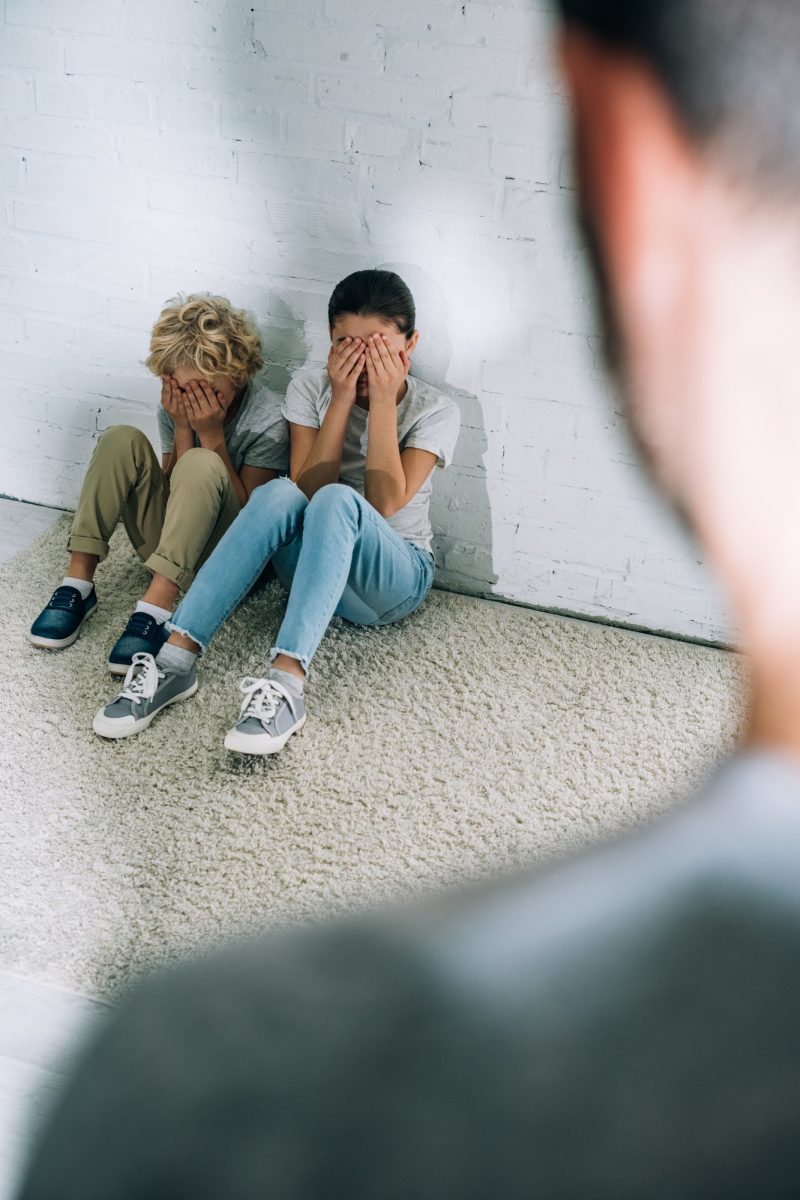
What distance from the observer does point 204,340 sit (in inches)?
71.7

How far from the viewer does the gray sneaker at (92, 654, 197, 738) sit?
1618 mm

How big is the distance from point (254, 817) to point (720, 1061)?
4.64 feet

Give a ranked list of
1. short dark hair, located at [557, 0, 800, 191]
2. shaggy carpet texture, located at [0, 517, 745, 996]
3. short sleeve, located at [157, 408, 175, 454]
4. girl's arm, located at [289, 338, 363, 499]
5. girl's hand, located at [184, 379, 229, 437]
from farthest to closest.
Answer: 1. short sleeve, located at [157, 408, 175, 454]
2. girl's hand, located at [184, 379, 229, 437]
3. girl's arm, located at [289, 338, 363, 499]
4. shaggy carpet texture, located at [0, 517, 745, 996]
5. short dark hair, located at [557, 0, 800, 191]

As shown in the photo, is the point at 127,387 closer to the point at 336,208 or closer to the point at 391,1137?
the point at 336,208

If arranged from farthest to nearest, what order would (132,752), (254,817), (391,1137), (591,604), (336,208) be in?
1. (591,604)
2. (336,208)
3. (132,752)
4. (254,817)
5. (391,1137)

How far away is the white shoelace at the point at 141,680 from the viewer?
5.40 feet

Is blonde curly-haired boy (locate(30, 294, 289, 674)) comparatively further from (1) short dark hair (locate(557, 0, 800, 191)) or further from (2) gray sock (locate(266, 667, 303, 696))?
(1) short dark hair (locate(557, 0, 800, 191))

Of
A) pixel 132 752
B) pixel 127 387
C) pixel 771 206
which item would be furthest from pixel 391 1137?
pixel 127 387

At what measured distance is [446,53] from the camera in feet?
5.34

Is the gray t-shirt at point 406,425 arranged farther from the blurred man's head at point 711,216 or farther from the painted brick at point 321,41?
the blurred man's head at point 711,216

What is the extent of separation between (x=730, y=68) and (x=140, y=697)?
1591 mm

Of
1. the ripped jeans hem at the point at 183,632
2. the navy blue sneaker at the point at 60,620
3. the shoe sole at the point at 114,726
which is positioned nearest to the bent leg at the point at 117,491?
the navy blue sneaker at the point at 60,620

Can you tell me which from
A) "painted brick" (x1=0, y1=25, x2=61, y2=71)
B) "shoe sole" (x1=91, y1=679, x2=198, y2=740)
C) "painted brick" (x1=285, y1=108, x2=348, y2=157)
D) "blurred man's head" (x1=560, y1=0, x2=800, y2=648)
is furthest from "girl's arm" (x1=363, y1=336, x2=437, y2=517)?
"blurred man's head" (x1=560, y1=0, x2=800, y2=648)

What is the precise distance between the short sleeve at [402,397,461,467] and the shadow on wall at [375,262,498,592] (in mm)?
71
